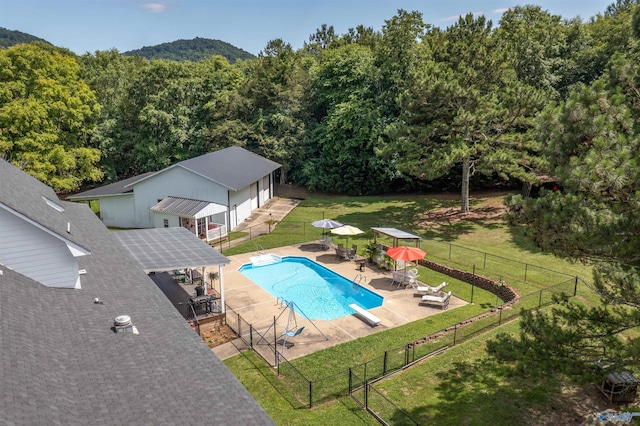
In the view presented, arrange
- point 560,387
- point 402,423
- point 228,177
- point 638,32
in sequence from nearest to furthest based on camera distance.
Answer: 1. point 638,32
2. point 402,423
3. point 560,387
4. point 228,177

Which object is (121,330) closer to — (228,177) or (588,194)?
(588,194)

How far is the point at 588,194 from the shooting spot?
9172 millimetres

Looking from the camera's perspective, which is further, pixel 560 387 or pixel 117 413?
pixel 560 387

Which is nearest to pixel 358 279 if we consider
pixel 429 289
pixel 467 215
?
pixel 429 289

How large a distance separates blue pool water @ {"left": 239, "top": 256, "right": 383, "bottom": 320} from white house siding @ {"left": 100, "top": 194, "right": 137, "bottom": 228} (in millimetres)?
14963

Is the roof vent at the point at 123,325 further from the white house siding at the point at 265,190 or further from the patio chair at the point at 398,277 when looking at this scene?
the white house siding at the point at 265,190

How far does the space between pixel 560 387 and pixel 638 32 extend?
386 inches

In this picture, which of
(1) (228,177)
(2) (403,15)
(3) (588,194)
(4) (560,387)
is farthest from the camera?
(2) (403,15)

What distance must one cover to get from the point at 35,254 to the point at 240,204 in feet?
72.5

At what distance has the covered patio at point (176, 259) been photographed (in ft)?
53.3

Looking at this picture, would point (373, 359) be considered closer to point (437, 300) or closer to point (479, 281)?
point (437, 300)

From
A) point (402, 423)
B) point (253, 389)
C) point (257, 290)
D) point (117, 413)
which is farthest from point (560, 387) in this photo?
point (257, 290)

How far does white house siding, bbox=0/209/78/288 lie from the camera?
11.2 metres

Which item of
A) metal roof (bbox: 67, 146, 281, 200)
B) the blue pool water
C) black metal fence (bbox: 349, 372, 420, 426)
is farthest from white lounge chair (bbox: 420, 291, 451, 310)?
metal roof (bbox: 67, 146, 281, 200)
